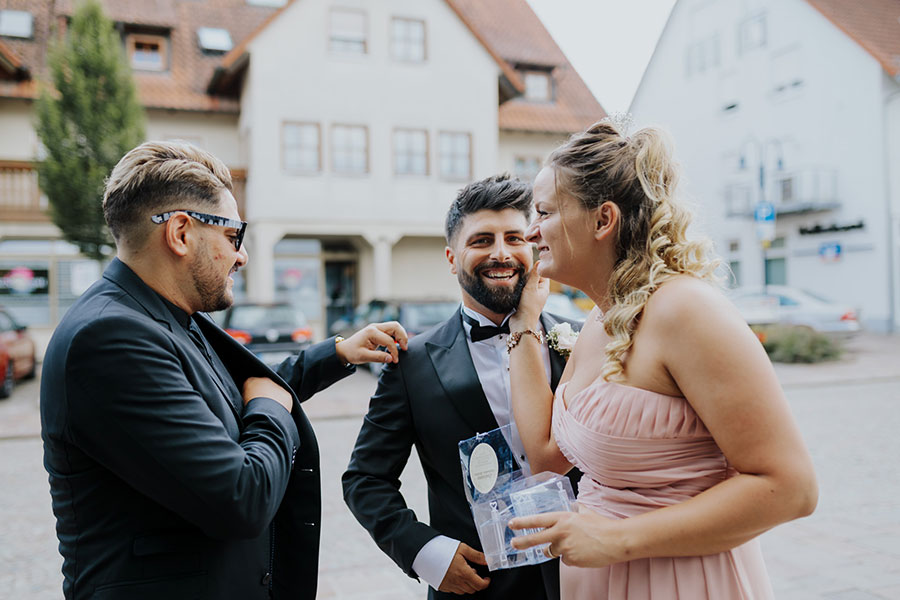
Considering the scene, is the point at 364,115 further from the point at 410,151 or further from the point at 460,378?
the point at 460,378

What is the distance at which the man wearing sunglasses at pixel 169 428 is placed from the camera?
59.9 inches

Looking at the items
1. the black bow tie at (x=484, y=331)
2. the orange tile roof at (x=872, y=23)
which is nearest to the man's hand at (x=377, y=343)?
the black bow tie at (x=484, y=331)

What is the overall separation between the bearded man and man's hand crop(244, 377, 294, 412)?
45 centimetres

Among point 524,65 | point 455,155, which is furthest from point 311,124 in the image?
point 524,65

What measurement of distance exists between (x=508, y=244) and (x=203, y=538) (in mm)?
1331

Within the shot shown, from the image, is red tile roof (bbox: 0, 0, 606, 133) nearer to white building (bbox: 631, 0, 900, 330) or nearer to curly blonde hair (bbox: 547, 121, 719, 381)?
white building (bbox: 631, 0, 900, 330)

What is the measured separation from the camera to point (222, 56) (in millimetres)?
21859

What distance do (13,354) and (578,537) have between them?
14606 mm

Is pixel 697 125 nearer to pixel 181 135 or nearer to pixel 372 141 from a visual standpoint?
pixel 372 141

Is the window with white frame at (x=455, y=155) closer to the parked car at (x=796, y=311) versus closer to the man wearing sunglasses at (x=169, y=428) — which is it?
the parked car at (x=796, y=311)

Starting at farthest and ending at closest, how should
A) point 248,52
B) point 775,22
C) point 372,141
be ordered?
point 775,22, point 372,141, point 248,52

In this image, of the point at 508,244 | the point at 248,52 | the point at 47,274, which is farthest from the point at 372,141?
the point at 508,244

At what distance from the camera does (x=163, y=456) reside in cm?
151

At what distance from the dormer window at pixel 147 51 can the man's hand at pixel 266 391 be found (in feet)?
69.7
